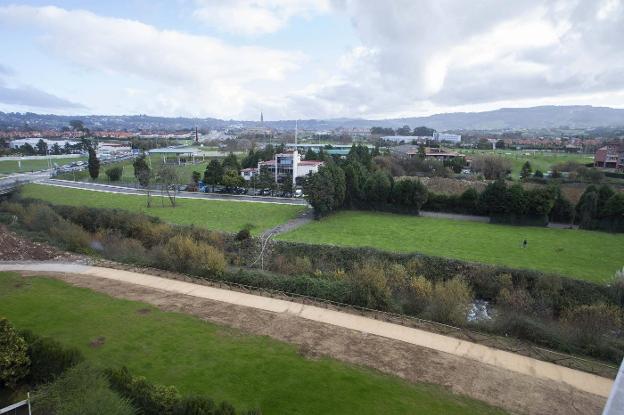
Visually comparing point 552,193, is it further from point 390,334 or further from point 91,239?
point 91,239

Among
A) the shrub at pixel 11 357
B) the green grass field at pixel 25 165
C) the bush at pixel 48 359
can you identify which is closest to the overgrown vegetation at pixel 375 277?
the bush at pixel 48 359

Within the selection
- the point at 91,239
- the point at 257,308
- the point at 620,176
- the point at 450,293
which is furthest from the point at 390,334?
the point at 620,176

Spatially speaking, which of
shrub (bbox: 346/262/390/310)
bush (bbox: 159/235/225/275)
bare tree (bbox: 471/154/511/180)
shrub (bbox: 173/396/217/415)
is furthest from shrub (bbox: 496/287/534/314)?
bare tree (bbox: 471/154/511/180)

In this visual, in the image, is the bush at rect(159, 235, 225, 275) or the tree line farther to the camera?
the tree line

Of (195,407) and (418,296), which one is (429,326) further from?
(195,407)

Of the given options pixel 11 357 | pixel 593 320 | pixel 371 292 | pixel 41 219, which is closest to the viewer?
pixel 11 357

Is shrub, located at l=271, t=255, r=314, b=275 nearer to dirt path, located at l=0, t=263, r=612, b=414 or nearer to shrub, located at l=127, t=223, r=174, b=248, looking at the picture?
dirt path, located at l=0, t=263, r=612, b=414

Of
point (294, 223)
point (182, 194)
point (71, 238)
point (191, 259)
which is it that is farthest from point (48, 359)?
point (182, 194)
